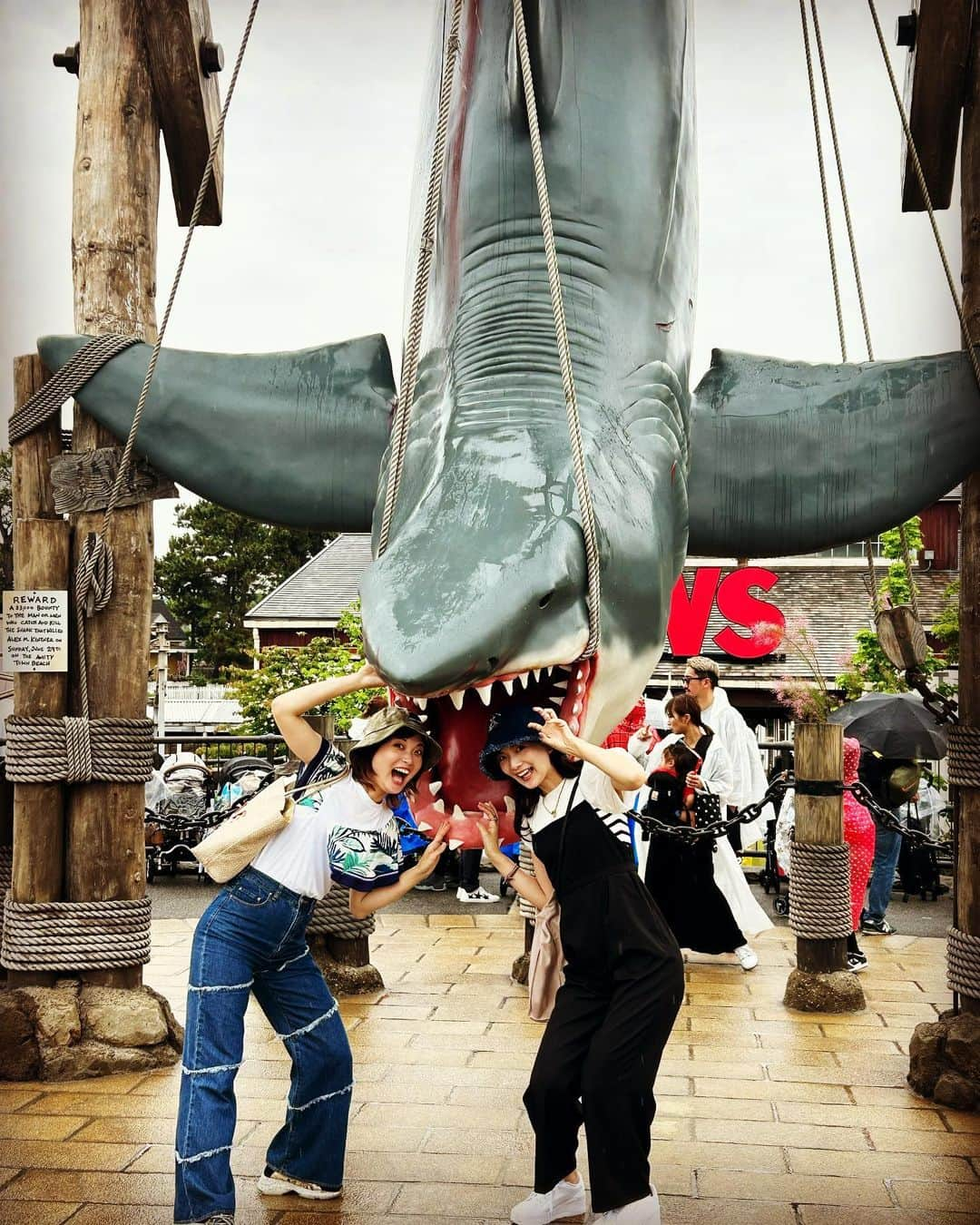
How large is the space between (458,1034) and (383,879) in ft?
7.38

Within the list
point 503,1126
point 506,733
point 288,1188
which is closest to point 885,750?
point 503,1126

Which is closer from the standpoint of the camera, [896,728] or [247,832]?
[247,832]

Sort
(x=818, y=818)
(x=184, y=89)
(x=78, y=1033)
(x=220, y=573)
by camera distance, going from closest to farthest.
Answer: (x=78, y=1033), (x=184, y=89), (x=818, y=818), (x=220, y=573)

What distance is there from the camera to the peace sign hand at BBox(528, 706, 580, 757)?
270cm

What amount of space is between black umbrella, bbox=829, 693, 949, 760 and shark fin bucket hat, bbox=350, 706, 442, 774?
6889 millimetres

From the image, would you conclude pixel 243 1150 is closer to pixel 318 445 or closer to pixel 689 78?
pixel 318 445

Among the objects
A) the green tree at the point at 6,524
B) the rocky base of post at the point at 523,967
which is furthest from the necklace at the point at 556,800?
the rocky base of post at the point at 523,967

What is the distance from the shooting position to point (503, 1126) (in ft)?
13.5

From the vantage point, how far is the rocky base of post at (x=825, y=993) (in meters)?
5.81

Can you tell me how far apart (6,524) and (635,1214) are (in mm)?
3478

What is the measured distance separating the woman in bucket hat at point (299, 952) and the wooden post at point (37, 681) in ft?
5.11

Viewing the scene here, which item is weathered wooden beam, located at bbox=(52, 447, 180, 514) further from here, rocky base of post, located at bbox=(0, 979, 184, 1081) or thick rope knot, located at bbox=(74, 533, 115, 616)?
rocky base of post, located at bbox=(0, 979, 184, 1081)

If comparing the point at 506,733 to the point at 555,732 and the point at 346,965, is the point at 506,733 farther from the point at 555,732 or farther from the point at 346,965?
the point at 346,965

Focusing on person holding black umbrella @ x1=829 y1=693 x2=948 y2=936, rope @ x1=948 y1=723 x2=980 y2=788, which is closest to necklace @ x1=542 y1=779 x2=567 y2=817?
rope @ x1=948 y1=723 x2=980 y2=788
